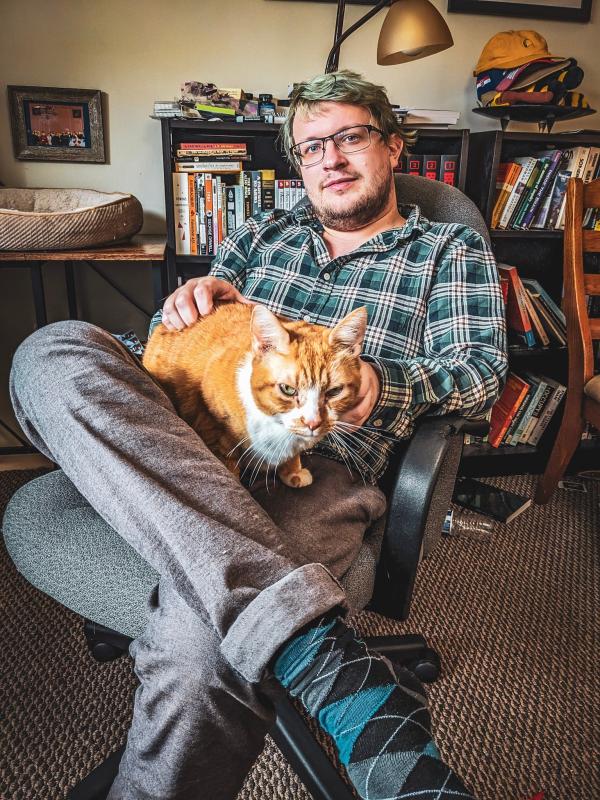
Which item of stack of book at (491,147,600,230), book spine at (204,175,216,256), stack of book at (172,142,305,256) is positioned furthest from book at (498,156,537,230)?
book spine at (204,175,216,256)

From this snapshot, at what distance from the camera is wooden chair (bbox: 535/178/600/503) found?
193cm

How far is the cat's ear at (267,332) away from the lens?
37.6 inches

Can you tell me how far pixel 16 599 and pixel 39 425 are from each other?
976 millimetres

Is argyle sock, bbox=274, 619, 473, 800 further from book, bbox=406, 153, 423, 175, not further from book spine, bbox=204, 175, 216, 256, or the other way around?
book, bbox=406, 153, 423, 175

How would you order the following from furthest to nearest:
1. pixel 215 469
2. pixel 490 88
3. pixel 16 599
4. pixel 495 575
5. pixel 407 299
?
pixel 490 88 → pixel 495 575 → pixel 16 599 → pixel 407 299 → pixel 215 469

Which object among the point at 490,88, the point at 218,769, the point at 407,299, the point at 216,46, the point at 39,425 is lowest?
the point at 218,769

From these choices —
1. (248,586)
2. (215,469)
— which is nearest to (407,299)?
(215,469)

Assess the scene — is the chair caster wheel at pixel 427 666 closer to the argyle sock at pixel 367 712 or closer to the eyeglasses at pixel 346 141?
the argyle sock at pixel 367 712

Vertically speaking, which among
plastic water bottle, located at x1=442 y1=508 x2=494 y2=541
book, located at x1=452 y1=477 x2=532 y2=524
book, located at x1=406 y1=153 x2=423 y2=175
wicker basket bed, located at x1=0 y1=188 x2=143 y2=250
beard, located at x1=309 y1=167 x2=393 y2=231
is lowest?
plastic water bottle, located at x1=442 y1=508 x2=494 y2=541

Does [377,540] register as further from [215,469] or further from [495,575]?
[495,575]

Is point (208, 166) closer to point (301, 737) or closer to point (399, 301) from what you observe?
point (399, 301)

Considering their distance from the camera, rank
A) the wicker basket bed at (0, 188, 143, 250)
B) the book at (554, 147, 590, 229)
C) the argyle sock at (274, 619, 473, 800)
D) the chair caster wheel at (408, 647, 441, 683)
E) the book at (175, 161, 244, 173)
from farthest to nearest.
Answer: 1. the book at (554, 147, 590, 229)
2. the book at (175, 161, 244, 173)
3. the wicker basket bed at (0, 188, 143, 250)
4. the chair caster wheel at (408, 647, 441, 683)
5. the argyle sock at (274, 619, 473, 800)

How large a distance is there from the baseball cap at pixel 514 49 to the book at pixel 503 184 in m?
0.33

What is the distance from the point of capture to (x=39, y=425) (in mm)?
908
